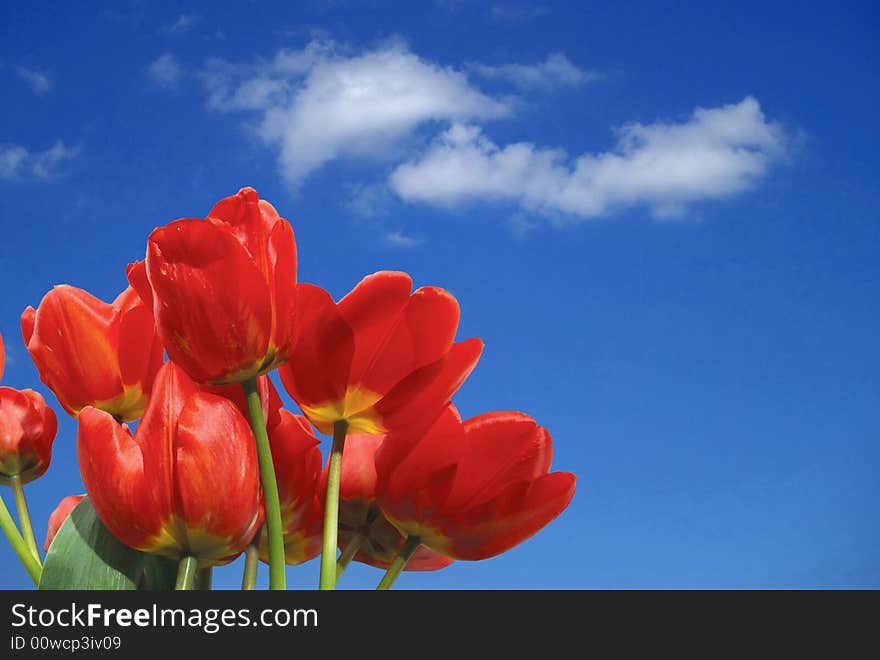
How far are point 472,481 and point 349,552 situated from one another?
3.1 inches

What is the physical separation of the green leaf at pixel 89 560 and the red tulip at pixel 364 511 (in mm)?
104

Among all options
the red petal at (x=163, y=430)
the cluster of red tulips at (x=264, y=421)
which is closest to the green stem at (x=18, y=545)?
the cluster of red tulips at (x=264, y=421)

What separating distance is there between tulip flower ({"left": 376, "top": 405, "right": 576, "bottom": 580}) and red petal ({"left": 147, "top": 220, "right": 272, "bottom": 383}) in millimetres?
102

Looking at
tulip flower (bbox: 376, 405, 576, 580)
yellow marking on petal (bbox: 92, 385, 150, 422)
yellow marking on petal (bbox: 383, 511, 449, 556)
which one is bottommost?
yellow marking on petal (bbox: 383, 511, 449, 556)

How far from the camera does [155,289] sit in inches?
15.6

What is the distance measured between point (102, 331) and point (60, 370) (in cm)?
3

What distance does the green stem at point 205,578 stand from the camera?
47cm

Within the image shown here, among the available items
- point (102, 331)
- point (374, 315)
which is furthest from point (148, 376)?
point (374, 315)

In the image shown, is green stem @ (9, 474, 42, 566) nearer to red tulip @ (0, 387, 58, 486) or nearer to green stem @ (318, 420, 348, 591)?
red tulip @ (0, 387, 58, 486)

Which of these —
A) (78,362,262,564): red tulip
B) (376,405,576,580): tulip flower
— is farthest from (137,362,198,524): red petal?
(376,405,576,580): tulip flower

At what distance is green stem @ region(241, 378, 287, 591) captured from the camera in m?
0.40

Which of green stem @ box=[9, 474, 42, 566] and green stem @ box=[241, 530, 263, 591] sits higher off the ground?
green stem @ box=[9, 474, 42, 566]

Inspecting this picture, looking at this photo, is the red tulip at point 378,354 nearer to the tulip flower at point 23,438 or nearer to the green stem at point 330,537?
the green stem at point 330,537

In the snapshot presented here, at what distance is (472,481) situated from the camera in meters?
0.46
